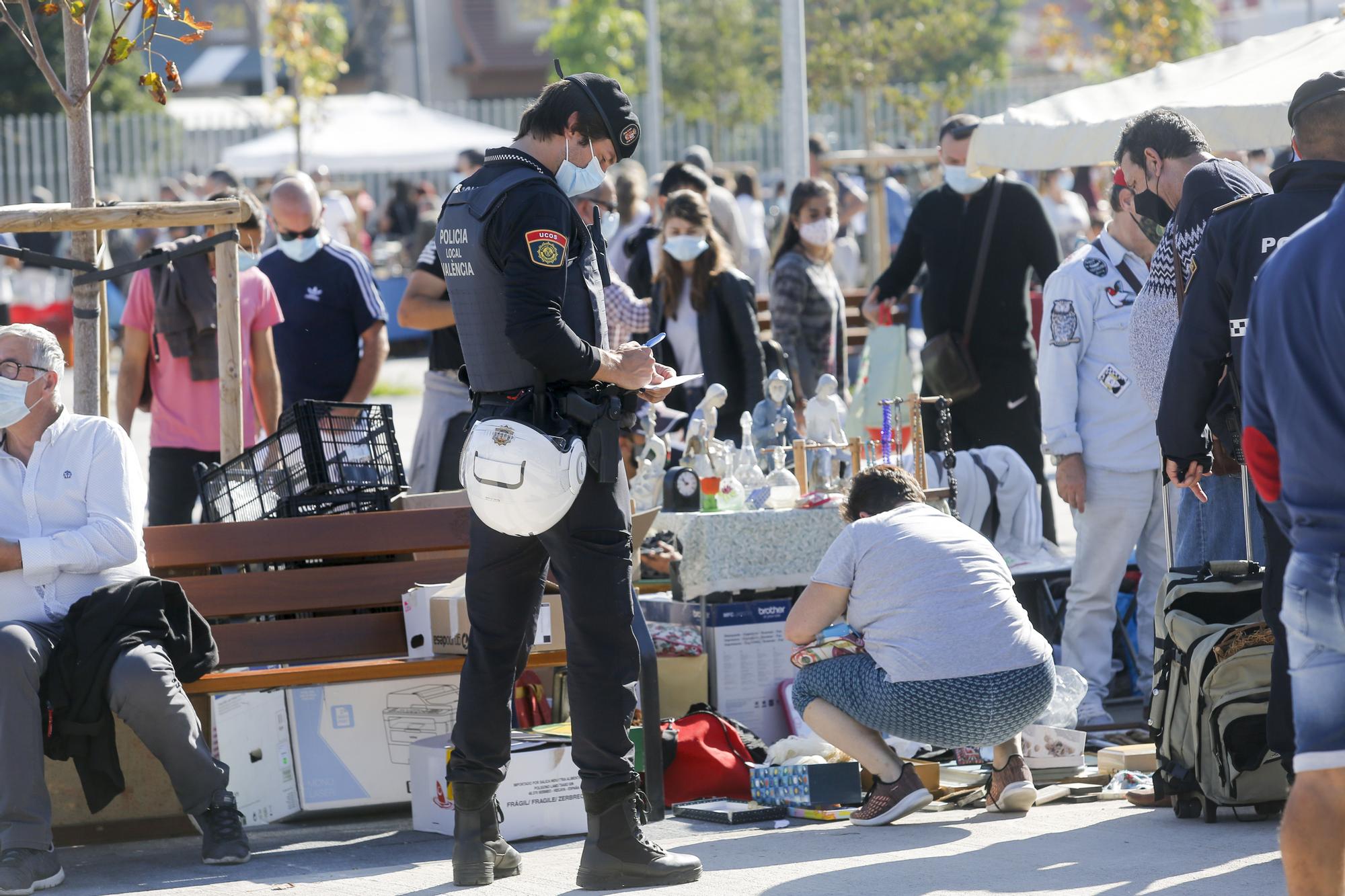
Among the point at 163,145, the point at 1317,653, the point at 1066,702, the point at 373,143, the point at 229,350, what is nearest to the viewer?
the point at 1317,653

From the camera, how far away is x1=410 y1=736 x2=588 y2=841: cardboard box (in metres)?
5.18

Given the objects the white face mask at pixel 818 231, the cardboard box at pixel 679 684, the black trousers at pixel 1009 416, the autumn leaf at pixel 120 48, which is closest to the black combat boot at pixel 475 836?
the cardboard box at pixel 679 684

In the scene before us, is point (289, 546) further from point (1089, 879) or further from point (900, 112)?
point (900, 112)

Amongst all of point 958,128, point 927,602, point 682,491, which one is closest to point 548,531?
point 927,602

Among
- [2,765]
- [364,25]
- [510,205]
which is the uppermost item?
[364,25]

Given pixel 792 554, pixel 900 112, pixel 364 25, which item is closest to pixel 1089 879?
pixel 792 554

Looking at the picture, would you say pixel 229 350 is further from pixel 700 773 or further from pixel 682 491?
pixel 700 773

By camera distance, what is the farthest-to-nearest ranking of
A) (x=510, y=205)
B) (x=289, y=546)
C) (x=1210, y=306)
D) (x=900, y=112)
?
(x=900, y=112) → (x=289, y=546) → (x=1210, y=306) → (x=510, y=205)

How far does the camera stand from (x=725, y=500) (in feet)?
21.3

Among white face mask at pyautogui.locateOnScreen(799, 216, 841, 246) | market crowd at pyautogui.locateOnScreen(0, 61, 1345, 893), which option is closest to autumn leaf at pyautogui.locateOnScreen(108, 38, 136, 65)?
market crowd at pyautogui.locateOnScreen(0, 61, 1345, 893)

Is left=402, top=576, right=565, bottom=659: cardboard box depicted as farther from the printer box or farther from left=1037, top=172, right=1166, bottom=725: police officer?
left=1037, top=172, right=1166, bottom=725: police officer

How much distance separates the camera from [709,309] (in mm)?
7953

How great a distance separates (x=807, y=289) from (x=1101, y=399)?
2381 mm

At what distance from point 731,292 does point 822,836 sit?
3.29 metres
